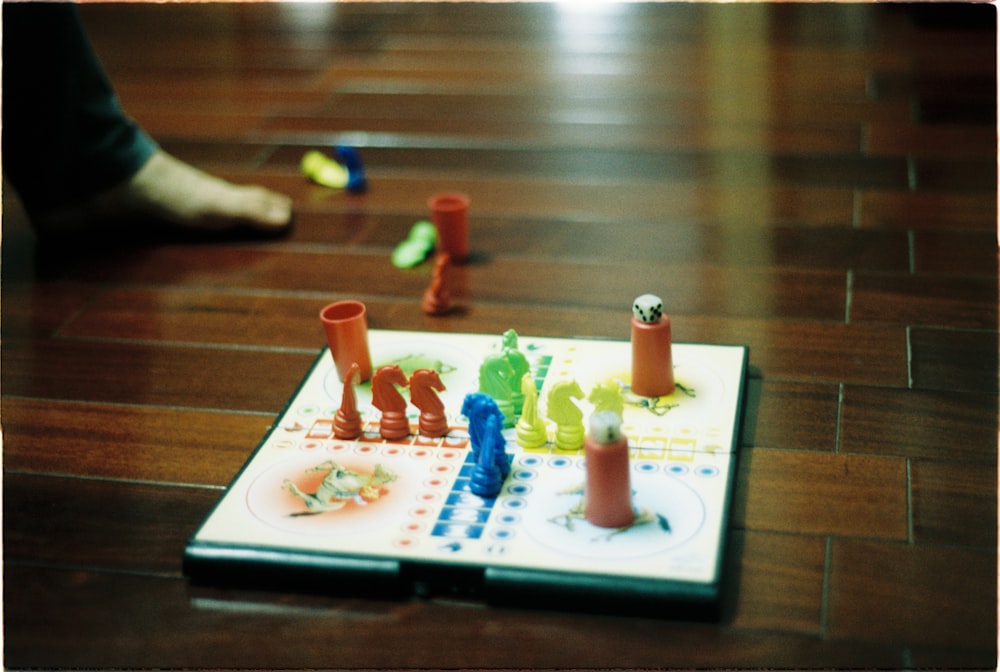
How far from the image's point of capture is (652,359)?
1123 millimetres

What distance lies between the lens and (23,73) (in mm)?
1526

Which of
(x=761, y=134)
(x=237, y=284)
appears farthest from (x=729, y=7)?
(x=237, y=284)

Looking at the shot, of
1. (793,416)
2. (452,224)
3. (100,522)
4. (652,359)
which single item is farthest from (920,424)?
(100,522)

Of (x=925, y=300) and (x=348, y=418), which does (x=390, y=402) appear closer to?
(x=348, y=418)

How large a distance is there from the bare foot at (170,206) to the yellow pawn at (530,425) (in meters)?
0.68

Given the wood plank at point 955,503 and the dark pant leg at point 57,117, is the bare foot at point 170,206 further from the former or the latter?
the wood plank at point 955,503

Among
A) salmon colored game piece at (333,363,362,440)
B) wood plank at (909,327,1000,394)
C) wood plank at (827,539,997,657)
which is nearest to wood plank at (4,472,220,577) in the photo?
salmon colored game piece at (333,363,362,440)

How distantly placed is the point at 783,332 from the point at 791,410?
177 mm

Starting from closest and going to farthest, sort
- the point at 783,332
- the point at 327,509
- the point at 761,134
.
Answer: the point at 327,509, the point at 783,332, the point at 761,134

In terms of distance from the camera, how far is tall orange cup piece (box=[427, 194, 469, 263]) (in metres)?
1.49

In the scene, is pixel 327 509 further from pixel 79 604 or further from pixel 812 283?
pixel 812 283

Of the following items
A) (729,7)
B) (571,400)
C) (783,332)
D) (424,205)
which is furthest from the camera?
(729,7)

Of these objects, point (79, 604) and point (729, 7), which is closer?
point (79, 604)

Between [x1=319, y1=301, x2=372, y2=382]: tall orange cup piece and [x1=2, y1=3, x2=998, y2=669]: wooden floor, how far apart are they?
0.27 ft
